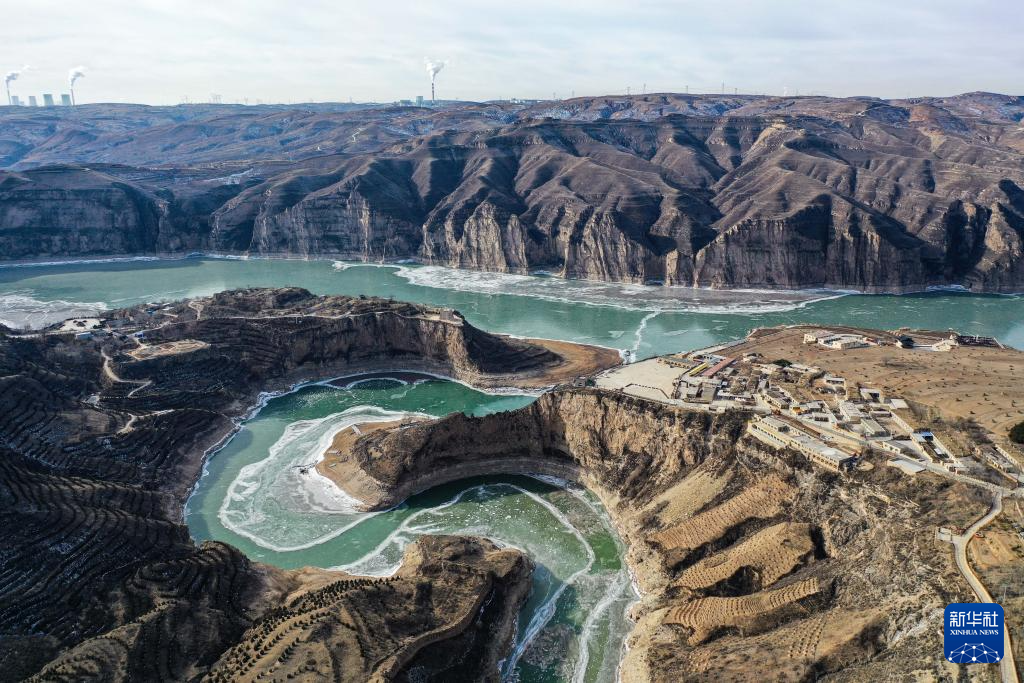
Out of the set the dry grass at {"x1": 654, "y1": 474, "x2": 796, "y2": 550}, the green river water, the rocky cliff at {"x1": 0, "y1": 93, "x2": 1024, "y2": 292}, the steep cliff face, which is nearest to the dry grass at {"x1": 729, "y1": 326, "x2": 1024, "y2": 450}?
the steep cliff face

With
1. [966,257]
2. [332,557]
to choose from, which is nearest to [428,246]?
[966,257]

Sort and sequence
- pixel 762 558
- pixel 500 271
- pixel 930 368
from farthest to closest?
pixel 500 271 → pixel 930 368 → pixel 762 558

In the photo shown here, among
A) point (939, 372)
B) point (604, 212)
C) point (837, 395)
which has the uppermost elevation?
point (604, 212)

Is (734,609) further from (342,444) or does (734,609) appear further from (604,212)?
Answer: (604,212)

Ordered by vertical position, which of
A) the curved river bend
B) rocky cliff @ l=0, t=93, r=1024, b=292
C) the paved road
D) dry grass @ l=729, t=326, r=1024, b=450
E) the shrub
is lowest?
the curved river bend

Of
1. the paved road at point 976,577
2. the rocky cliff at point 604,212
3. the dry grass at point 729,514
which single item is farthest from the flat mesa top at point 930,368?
the rocky cliff at point 604,212

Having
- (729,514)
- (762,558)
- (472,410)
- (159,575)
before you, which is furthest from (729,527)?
(472,410)

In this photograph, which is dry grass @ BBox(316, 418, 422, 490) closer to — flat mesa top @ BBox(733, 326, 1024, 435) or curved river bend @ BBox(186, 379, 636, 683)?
curved river bend @ BBox(186, 379, 636, 683)
